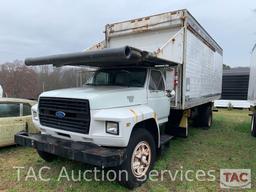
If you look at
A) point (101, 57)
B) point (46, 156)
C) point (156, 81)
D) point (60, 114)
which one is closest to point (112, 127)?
point (60, 114)

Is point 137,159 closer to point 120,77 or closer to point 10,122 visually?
point 120,77

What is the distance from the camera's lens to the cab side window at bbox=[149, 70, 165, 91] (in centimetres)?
518

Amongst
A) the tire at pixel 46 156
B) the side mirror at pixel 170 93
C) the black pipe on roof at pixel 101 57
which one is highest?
the black pipe on roof at pixel 101 57

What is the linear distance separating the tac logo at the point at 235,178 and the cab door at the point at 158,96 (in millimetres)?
1736

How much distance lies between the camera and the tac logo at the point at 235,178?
13.9ft

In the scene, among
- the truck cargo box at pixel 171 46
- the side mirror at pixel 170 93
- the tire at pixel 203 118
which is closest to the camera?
the truck cargo box at pixel 171 46

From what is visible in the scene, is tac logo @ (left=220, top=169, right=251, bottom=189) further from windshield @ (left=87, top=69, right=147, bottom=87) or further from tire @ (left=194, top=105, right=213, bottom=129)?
tire @ (left=194, top=105, right=213, bottom=129)

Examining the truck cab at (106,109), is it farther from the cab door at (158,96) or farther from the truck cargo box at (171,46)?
the truck cargo box at (171,46)

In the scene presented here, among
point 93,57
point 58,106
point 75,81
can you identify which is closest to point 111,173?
point 58,106

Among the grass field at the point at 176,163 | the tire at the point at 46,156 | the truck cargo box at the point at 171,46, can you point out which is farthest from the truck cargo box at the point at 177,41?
the tire at the point at 46,156

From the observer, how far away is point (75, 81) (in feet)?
21.6

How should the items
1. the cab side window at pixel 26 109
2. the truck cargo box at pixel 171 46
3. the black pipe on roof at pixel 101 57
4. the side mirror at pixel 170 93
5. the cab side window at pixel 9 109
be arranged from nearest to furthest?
the black pipe on roof at pixel 101 57 → the truck cargo box at pixel 171 46 → the side mirror at pixel 170 93 → the cab side window at pixel 9 109 → the cab side window at pixel 26 109

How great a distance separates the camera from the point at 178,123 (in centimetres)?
665

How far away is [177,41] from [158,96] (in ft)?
4.82
